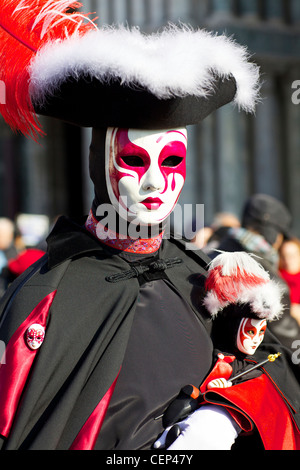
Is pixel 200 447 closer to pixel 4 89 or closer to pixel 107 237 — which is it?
pixel 107 237

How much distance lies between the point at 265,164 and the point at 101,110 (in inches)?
312

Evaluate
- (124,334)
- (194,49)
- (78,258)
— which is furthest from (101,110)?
(124,334)

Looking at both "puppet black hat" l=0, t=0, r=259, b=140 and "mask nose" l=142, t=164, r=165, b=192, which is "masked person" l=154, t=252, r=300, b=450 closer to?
"mask nose" l=142, t=164, r=165, b=192

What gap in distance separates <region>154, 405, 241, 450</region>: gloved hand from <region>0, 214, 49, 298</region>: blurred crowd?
2225 mm

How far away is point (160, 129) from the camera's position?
2168mm

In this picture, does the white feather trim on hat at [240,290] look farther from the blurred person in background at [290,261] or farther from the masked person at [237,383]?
the blurred person in background at [290,261]

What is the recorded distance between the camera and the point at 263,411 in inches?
82.6

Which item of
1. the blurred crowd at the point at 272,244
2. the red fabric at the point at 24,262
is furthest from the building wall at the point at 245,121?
the red fabric at the point at 24,262

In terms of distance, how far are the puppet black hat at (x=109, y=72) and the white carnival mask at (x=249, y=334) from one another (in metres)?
0.68

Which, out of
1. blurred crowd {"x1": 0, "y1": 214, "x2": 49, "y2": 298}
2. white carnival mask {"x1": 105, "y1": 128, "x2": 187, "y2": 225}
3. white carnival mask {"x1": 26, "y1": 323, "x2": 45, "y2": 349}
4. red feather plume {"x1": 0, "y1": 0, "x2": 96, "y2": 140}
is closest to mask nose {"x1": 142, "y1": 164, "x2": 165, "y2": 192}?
white carnival mask {"x1": 105, "y1": 128, "x2": 187, "y2": 225}

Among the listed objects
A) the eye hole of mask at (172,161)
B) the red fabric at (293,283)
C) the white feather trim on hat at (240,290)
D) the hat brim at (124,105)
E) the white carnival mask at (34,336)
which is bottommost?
the red fabric at (293,283)

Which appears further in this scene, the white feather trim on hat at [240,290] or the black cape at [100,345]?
the white feather trim on hat at [240,290]

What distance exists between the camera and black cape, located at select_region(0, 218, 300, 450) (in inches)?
77.9

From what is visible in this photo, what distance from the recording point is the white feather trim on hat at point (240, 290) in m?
2.19
